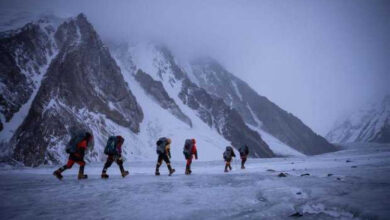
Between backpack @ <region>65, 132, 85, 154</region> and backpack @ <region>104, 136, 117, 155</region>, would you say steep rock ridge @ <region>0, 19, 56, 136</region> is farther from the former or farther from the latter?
backpack @ <region>65, 132, 85, 154</region>

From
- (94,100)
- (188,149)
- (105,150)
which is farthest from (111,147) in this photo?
(94,100)

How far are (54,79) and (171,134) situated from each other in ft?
126

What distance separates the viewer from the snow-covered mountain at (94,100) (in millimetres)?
37406

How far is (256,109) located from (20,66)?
13401cm

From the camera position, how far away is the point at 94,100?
192 feet

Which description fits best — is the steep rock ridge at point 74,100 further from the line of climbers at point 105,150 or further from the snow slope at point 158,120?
the line of climbers at point 105,150

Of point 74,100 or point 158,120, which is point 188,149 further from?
point 158,120

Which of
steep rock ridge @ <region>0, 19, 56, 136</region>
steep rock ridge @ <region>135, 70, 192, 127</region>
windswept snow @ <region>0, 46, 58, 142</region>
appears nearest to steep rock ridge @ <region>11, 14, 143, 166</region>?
windswept snow @ <region>0, 46, 58, 142</region>

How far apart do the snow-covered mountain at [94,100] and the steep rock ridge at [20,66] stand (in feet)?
0.47

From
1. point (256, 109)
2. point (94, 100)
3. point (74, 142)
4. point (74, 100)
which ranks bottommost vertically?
point (74, 142)

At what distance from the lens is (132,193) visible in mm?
5875

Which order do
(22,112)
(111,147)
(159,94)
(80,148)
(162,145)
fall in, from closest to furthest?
(80,148) < (111,147) < (162,145) < (22,112) < (159,94)

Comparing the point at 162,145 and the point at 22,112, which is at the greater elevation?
the point at 22,112

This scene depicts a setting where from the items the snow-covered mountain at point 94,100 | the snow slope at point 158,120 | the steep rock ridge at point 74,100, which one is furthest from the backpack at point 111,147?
the snow slope at point 158,120
